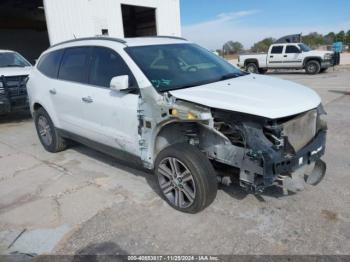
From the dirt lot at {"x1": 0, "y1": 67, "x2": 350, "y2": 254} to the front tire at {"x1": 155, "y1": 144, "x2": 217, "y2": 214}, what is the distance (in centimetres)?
15

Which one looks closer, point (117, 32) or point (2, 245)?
point (2, 245)

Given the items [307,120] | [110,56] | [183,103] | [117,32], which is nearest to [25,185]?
[110,56]

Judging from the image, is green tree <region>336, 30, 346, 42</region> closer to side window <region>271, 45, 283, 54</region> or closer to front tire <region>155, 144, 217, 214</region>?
side window <region>271, 45, 283, 54</region>

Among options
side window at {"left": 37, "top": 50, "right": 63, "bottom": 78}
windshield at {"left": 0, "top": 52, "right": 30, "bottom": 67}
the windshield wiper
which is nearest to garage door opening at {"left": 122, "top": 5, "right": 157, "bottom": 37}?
windshield at {"left": 0, "top": 52, "right": 30, "bottom": 67}

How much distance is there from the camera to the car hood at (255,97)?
3.02 metres

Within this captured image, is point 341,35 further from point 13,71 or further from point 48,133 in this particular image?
point 48,133

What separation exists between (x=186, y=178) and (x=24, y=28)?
30.4 metres

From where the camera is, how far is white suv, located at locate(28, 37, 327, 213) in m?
3.08

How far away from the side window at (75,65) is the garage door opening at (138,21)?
17.4 metres

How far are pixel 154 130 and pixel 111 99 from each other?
0.79 m

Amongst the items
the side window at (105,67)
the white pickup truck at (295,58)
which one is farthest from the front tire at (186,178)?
the white pickup truck at (295,58)

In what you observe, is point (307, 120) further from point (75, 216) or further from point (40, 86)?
point (40, 86)

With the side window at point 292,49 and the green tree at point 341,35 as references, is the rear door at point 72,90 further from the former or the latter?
the green tree at point 341,35

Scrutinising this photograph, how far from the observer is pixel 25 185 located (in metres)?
4.64
